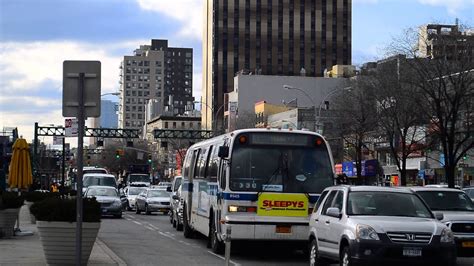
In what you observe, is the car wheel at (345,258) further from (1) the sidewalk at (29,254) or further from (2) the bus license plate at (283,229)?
(1) the sidewalk at (29,254)

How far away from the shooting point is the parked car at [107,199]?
37.9 metres

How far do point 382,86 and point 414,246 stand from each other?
31.7 m

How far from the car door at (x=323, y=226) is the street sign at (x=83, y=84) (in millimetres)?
5357

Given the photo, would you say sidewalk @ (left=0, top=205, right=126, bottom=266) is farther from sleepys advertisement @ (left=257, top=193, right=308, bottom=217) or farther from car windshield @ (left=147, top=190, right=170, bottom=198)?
car windshield @ (left=147, top=190, right=170, bottom=198)

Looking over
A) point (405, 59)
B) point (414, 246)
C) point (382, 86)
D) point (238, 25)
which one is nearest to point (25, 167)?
point (414, 246)

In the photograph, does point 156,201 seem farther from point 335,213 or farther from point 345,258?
point 345,258

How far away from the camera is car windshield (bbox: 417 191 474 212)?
61.7 ft

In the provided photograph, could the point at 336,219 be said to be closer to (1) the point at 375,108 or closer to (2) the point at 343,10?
(1) the point at 375,108

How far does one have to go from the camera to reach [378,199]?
14.5 meters

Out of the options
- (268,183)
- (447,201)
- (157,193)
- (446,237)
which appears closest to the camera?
(446,237)

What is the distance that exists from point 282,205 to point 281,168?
3.05ft

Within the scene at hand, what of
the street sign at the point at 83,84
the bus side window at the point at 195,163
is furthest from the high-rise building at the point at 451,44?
the street sign at the point at 83,84

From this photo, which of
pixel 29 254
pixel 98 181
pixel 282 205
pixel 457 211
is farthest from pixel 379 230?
pixel 98 181

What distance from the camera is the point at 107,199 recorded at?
38.3m
